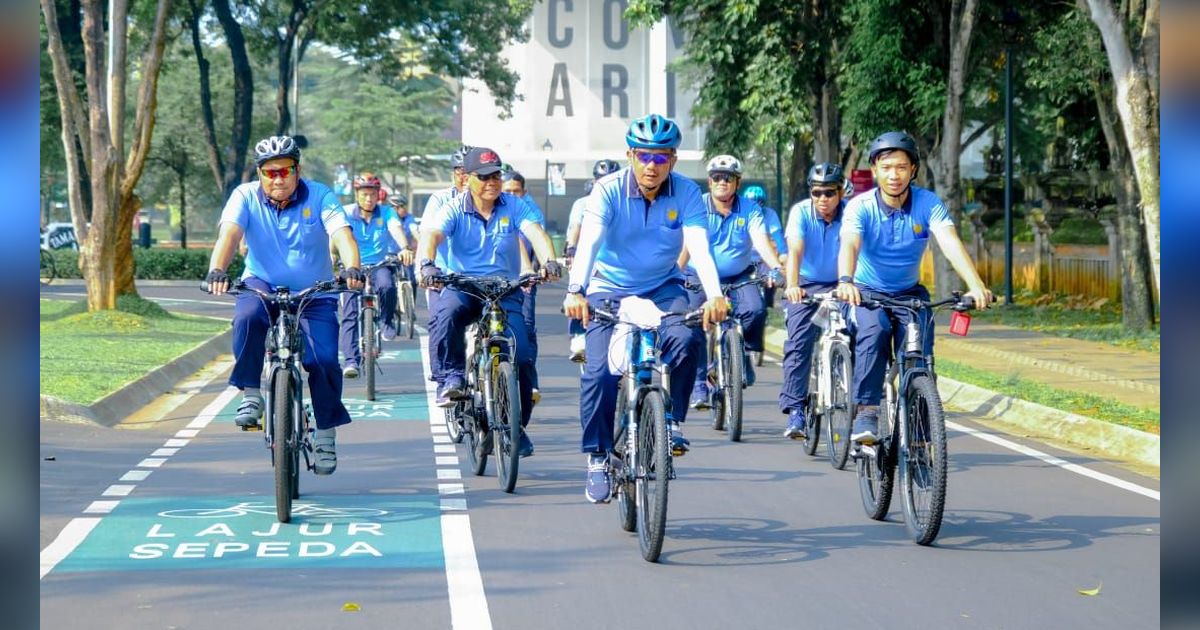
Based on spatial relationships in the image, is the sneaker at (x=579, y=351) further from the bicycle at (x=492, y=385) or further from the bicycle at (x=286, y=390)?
the bicycle at (x=286, y=390)

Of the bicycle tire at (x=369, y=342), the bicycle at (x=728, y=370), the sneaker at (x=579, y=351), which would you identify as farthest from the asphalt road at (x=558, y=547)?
the bicycle tire at (x=369, y=342)

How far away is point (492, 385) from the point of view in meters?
10.0

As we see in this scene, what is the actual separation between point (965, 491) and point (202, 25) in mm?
43095

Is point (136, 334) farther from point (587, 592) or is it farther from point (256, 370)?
point (587, 592)

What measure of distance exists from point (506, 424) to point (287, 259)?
1641 mm

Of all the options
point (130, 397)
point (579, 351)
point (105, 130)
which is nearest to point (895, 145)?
point (579, 351)

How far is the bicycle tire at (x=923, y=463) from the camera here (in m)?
7.59

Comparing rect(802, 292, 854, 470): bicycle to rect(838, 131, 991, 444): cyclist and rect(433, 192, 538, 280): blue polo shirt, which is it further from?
rect(433, 192, 538, 280): blue polo shirt

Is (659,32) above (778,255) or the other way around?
above

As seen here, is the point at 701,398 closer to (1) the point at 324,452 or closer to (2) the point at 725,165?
(2) the point at 725,165

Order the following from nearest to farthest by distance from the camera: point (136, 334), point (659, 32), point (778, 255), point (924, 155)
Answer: point (778, 255), point (136, 334), point (924, 155), point (659, 32)

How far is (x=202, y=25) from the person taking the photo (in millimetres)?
49656

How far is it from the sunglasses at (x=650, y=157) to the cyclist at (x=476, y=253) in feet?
7.53
